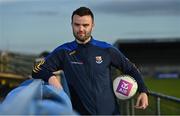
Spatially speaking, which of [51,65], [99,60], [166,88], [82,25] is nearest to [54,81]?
[51,65]

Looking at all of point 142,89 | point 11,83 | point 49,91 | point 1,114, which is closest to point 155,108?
point 142,89

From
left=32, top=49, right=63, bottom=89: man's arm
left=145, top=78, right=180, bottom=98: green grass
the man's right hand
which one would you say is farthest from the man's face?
left=145, top=78, right=180, bottom=98: green grass

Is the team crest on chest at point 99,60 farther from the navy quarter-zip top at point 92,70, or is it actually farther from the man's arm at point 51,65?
the man's arm at point 51,65

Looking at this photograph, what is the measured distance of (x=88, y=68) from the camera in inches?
261

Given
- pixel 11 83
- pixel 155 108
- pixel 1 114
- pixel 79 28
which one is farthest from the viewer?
pixel 11 83

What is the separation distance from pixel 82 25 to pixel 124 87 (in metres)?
0.72

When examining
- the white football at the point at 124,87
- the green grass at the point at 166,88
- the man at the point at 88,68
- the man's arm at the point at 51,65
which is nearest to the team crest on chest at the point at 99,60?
the man at the point at 88,68

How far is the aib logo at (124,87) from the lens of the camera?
6645 millimetres

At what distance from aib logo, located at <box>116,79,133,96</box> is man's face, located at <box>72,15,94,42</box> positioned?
568 mm

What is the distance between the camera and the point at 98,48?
6715 mm

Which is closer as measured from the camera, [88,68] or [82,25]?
[82,25]

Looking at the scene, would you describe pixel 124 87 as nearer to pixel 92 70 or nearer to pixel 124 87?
pixel 124 87

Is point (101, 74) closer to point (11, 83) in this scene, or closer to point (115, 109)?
point (115, 109)

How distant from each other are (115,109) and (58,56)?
750 millimetres
